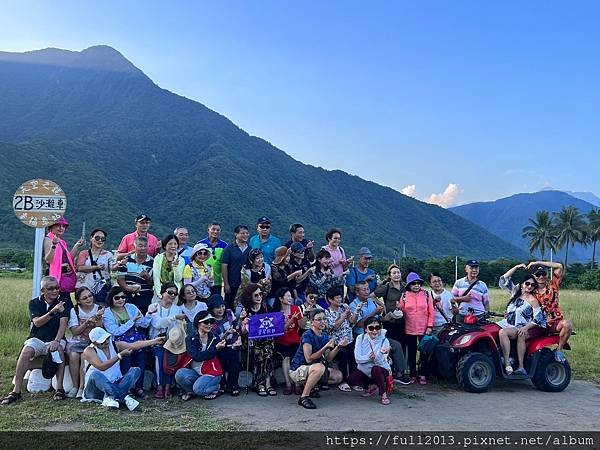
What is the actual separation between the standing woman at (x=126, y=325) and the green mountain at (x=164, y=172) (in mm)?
37848

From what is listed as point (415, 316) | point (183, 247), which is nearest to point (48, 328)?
point (183, 247)

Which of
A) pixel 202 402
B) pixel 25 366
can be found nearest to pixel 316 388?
pixel 202 402

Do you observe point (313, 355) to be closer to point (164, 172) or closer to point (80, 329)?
point (80, 329)

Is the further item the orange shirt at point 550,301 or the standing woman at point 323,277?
the standing woman at point 323,277

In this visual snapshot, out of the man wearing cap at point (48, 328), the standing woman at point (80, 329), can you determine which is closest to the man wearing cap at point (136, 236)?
the standing woman at point (80, 329)

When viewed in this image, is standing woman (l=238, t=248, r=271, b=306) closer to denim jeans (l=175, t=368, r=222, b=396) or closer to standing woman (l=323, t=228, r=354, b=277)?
standing woman (l=323, t=228, r=354, b=277)

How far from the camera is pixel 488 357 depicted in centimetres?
715

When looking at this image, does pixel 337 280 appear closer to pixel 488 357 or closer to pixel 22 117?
pixel 488 357

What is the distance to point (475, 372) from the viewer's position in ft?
23.5

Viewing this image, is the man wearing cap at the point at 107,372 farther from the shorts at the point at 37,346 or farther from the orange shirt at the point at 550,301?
the orange shirt at the point at 550,301

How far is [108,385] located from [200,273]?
1.96 meters

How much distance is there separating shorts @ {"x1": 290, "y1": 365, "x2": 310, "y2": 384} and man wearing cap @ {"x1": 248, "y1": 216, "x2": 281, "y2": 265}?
190cm

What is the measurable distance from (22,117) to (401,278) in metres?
124

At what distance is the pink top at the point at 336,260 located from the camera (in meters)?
7.93
